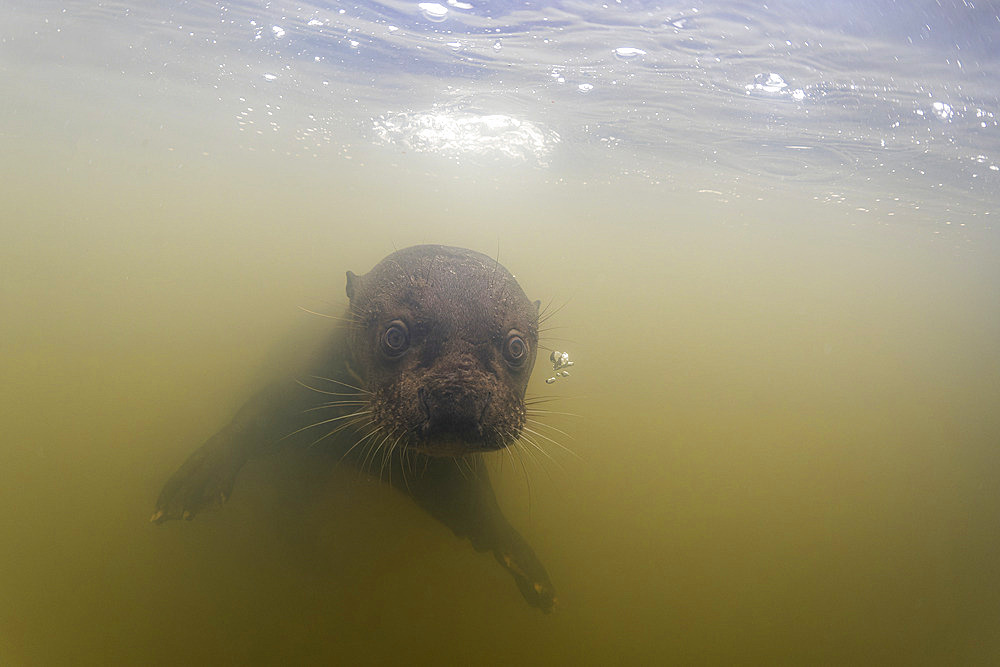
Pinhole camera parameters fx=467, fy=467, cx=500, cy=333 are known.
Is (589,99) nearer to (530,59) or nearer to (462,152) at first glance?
(530,59)

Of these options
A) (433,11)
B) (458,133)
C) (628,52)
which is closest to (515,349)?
(433,11)

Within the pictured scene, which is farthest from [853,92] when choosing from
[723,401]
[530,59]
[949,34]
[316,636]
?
[316,636]

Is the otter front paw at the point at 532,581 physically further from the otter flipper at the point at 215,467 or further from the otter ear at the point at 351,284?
the otter ear at the point at 351,284

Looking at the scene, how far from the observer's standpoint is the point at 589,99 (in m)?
6.05

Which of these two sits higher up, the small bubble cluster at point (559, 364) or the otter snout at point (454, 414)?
the otter snout at point (454, 414)

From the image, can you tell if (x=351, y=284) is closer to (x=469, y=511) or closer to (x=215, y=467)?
(x=215, y=467)

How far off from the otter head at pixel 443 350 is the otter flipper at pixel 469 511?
0.72 meters

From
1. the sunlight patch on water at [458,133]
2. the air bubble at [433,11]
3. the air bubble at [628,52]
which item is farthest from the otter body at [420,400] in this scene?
the sunlight patch on water at [458,133]

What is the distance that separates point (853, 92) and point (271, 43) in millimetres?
7001

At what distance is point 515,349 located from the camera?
250 centimetres

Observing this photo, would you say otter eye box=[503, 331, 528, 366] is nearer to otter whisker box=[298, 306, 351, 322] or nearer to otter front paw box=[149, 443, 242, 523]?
otter whisker box=[298, 306, 351, 322]

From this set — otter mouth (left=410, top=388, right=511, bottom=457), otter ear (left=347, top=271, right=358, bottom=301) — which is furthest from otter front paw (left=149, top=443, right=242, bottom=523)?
otter mouth (left=410, top=388, right=511, bottom=457)

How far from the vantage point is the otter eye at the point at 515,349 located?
8.10 feet

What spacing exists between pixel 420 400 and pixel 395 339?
442 mm
